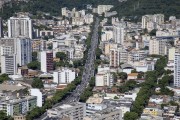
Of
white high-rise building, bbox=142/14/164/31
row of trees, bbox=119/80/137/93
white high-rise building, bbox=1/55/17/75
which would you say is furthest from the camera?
white high-rise building, bbox=142/14/164/31

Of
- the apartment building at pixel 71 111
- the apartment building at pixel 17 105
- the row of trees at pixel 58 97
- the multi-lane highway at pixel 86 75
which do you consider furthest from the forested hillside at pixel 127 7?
the apartment building at pixel 71 111

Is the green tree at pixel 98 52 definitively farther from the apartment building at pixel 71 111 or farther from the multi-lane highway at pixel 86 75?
the apartment building at pixel 71 111

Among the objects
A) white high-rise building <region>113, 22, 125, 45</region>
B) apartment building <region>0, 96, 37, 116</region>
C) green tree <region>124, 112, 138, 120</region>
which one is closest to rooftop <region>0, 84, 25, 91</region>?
apartment building <region>0, 96, 37, 116</region>

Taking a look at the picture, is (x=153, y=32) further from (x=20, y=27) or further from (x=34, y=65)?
(x=34, y=65)

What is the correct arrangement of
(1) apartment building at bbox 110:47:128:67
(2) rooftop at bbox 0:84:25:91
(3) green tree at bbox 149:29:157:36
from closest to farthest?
(2) rooftop at bbox 0:84:25:91 < (1) apartment building at bbox 110:47:128:67 < (3) green tree at bbox 149:29:157:36

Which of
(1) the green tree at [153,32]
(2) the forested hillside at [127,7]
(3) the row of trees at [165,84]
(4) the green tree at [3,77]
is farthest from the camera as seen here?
(2) the forested hillside at [127,7]

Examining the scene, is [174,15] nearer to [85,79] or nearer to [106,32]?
[106,32]

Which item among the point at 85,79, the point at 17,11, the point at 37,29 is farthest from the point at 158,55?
the point at 17,11

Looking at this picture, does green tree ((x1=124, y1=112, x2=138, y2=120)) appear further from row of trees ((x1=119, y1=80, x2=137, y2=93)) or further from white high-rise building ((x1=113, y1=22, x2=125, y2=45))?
white high-rise building ((x1=113, y1=22, x2=125, y2=45))
